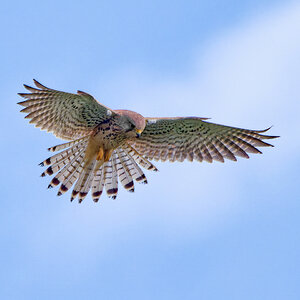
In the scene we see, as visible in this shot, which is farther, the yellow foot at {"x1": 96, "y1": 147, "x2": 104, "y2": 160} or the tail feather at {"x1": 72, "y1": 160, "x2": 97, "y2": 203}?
the yellow foot at {"x1": 96, "y1": 147, "x2": 104, "y2": 160}

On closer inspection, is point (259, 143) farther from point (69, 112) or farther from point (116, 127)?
point (69, 112)

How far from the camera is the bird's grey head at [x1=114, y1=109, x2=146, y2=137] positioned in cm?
1119

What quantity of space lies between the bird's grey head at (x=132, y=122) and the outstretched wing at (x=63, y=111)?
227mm

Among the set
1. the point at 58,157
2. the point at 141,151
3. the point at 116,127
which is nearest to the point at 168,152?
the point at 141,151

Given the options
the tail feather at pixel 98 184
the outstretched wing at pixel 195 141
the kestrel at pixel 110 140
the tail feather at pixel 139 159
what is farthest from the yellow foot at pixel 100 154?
the outstretched wing at pixel 195 141

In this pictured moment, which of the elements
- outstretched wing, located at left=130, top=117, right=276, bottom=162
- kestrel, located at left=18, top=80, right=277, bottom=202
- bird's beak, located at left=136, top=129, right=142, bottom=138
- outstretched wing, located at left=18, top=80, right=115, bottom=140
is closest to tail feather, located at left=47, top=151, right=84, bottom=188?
kestrel, located at left=18, top=80, right=277, bottom=202

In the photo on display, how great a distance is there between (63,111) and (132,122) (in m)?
1.14

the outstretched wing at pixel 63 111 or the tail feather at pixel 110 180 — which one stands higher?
the outstretched wing at pixel 63 111

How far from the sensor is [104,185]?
11.5 metres

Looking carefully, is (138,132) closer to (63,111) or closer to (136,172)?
(136,172)

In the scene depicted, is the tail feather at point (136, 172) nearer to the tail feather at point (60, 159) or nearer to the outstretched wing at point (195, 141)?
the outstretched wing at point (195, 141)

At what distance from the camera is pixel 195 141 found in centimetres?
1213

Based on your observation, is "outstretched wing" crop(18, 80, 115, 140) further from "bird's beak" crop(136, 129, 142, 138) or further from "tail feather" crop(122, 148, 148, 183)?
"tail feather" crop(122, 148, 148, 183)

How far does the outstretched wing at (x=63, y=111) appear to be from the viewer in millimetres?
10953
